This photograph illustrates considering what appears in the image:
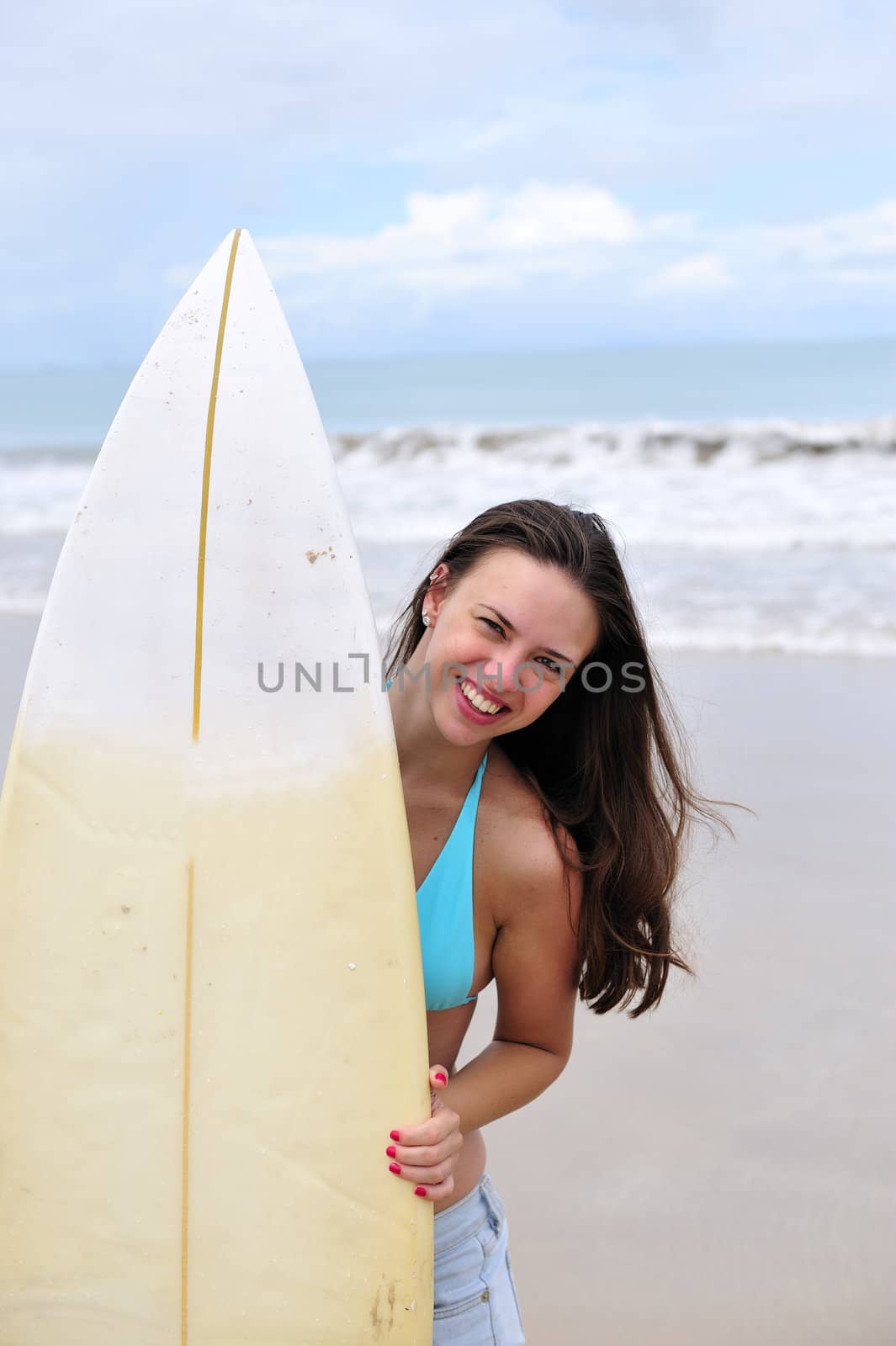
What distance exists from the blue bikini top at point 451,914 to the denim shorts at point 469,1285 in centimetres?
31

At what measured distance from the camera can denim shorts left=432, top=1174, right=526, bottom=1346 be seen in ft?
5.63

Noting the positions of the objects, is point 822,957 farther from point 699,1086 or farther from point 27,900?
point 27,900

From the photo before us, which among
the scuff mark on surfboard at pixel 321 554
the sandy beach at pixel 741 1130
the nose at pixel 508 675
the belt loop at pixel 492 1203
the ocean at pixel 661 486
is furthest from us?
the ocean at pixel 661 486

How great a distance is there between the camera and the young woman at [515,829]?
1599 mm

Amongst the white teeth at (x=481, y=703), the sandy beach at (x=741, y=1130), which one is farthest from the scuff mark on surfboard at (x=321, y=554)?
the sandy beach at (x=741, y=1130)

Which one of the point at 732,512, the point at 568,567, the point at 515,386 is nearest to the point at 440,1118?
the point at 568,567

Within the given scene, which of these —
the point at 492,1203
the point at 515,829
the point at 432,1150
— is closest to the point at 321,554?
the point at 515,829

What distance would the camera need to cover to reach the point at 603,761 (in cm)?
175

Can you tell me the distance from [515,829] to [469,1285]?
0.63 metres

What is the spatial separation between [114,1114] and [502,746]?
2.26 ft

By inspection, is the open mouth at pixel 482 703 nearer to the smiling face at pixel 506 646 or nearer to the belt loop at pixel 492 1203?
the smiling face at pixel 506 646

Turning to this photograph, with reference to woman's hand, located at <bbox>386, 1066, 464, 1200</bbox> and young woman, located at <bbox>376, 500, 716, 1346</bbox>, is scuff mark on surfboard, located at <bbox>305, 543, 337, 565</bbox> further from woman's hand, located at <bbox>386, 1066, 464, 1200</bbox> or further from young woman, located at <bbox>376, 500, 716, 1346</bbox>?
woman's hand, located at <bbox>386, 1066, 464, 1200</bbox>

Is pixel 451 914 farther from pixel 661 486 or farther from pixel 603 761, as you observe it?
pixel 661 486

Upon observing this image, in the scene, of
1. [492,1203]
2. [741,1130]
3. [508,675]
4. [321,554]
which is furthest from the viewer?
[741,1130]
